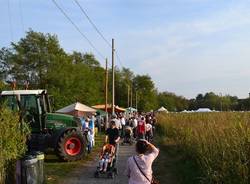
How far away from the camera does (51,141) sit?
65.6 ft

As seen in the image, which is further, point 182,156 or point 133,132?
point 133,132

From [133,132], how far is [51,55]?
2918 cm

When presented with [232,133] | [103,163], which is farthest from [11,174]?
[232,133]

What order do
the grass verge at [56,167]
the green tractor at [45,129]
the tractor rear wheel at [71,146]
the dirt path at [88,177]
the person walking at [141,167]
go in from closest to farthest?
the person walking at [141,167] < the dirt path at [88,177] < the grass verge at [56,167] < the green tractor at [45,129] < the tractor rear wheel at [71,146]

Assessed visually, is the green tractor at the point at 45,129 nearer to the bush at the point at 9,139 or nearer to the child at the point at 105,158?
the child at the point at 105,158

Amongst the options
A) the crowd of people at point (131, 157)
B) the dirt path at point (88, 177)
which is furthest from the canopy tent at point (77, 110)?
the dirt path at point (88, 177)

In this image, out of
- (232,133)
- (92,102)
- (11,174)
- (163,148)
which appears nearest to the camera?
(232,133)

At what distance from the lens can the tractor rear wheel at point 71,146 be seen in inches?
787

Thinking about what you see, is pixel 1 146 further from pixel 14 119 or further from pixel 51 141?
pixel 51 141

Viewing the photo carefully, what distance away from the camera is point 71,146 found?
67.5 feet

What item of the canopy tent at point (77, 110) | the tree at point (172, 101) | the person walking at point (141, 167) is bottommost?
the person walking at point (141, 167)

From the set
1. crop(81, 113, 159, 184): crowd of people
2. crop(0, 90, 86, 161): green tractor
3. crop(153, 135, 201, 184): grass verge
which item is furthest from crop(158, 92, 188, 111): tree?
crop(0, 90, 86, 161): green tractor

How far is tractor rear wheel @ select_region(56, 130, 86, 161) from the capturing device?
65.6 ft

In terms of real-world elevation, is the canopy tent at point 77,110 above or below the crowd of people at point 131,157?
above
